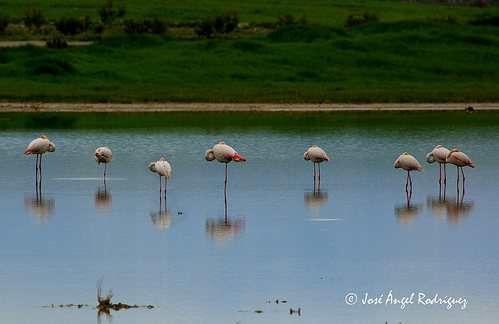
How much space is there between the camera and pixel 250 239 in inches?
390

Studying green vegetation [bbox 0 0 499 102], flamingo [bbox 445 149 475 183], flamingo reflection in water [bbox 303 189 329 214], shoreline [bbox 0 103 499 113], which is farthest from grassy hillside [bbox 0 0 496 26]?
flamingo reflection in water [bbox 303 189 329 214]

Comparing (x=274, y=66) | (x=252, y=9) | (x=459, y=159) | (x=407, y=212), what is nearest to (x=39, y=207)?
(x=407, y=212)

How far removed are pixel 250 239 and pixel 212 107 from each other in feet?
70.1

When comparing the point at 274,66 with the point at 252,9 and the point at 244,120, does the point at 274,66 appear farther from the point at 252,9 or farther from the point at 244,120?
the point at 252,9

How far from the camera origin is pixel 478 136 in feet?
71.3

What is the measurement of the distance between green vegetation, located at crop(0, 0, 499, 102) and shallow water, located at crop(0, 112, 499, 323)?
53.4ft

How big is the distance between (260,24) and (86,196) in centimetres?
6968

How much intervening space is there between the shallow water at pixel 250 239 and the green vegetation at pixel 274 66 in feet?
53.4

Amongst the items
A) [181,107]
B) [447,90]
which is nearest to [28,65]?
[181,107]

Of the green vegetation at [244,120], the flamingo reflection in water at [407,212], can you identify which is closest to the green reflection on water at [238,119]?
the green vegetation at [244,120]

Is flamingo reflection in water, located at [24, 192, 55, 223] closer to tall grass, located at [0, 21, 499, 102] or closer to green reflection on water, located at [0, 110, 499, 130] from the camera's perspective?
green reflection on water, located at [0, 110, 499, 130]

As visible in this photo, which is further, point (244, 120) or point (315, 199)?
point (244, 120)

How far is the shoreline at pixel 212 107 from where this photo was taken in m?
30.0

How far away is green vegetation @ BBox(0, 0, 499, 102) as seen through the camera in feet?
114
